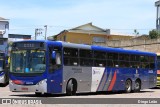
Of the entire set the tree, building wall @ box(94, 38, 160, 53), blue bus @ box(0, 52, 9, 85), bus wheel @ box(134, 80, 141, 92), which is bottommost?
A: bus wheel @ box(134, 80, 141, 92)

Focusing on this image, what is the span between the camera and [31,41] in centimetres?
2062

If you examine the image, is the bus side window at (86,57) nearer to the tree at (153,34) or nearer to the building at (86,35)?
the tree at (153,34)

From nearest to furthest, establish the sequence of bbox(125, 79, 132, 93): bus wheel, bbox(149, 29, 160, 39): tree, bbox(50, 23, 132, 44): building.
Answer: bbox(125, 79, 132, 93): bus wheel
bbox(149, 29, 160, 39): tree
bbox(50, 23, 132, 44): building

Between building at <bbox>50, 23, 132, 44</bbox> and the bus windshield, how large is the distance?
63379mm

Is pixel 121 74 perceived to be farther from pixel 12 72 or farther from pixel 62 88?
pixel 12 72

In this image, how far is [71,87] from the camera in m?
21.6

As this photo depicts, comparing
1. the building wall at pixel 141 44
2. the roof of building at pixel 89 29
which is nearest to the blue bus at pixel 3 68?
the building wall at pixel 141 44

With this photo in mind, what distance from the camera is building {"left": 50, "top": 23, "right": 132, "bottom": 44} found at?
85438 millimetres

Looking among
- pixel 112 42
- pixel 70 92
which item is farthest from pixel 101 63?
pixel 112 42

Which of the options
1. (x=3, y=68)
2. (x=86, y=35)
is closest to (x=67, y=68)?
(x=3, y=68)

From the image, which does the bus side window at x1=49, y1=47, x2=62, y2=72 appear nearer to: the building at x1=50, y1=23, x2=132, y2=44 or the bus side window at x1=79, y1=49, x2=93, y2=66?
the bus side window at x1=79, y1=49, x2=93, y2=66

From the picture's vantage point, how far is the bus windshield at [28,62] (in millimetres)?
20078

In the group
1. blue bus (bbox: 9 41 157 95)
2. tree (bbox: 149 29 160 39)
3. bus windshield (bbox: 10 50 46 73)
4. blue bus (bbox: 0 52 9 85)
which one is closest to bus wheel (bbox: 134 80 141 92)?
Result: blue bus (bbox: 9 41 157 95)

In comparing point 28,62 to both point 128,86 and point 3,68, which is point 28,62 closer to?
point 128,86
